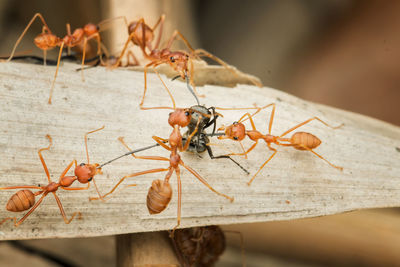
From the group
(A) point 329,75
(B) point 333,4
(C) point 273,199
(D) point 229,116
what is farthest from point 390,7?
(C) point 273,199

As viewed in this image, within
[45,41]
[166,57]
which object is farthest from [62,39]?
[166,57]

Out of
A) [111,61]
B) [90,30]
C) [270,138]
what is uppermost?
[90,30]

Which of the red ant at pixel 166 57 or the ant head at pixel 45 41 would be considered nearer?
the red ant at pixel 166 57

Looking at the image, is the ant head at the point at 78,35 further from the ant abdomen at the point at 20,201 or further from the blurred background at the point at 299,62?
the ant abdomen at the point at 20,201

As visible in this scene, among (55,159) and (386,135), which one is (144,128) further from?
→ (386,135)

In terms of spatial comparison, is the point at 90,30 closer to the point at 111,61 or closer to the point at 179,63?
the point at 111,61

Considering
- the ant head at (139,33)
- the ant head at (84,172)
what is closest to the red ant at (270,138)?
the ant head at (84,172)

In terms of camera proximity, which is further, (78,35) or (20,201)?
(78,35)
